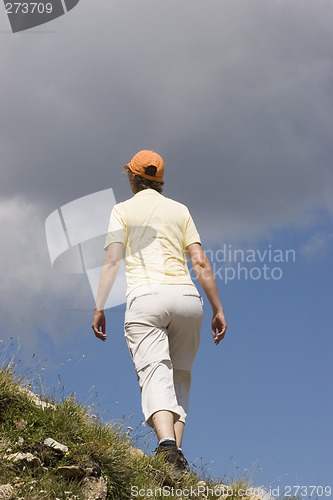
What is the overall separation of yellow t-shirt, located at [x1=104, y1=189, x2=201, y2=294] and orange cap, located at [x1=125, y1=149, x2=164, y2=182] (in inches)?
9.1

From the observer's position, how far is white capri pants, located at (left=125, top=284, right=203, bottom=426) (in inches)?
316

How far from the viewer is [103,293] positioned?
825 centimetres

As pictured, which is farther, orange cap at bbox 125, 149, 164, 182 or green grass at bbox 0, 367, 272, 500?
orange cap at bbox 125, 149, 164, 182

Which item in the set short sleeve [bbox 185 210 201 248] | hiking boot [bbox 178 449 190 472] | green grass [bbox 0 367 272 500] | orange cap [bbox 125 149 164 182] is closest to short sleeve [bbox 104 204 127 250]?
orange cap [bbox 125 149 164 182]

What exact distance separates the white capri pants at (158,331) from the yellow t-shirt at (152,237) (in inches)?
6.2

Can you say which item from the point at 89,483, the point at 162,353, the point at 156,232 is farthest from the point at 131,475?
the point at 156,232

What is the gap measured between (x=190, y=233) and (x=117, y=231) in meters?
0.85

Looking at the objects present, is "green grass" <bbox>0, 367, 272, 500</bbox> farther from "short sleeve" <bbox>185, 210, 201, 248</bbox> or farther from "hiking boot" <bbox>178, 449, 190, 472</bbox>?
"short sleeve" <bbox>185, 210, 201, 248</bbox>

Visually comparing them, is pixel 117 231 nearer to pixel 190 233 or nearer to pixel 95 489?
pixel 190 233

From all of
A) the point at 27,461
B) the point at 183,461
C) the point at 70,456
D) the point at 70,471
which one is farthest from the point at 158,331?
the point at 27,461

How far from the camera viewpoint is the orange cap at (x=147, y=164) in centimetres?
877

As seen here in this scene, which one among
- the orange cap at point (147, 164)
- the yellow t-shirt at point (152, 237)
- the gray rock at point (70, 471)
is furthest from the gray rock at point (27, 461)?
the orange cap at point (147, 164)

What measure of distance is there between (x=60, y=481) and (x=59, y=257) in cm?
310

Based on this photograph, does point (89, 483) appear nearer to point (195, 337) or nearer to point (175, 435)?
point (175, 435)
